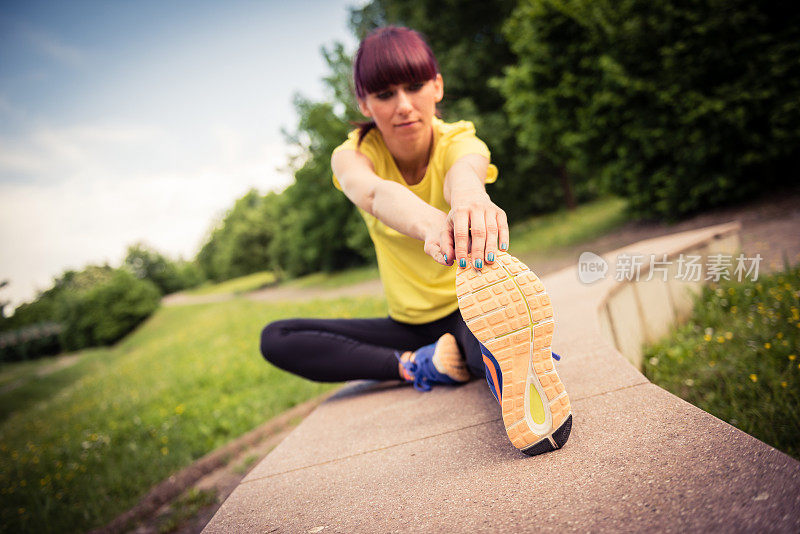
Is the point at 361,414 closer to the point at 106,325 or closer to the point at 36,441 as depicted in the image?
the point at 36,441

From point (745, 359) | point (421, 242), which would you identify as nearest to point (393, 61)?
point (421, 242)

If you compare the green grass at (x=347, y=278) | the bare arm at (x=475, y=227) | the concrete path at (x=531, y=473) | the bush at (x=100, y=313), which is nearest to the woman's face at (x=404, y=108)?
the bare arm at (x=475, y=227)

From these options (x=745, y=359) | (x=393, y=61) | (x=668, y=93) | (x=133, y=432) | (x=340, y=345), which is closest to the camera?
(x=393, y=61)

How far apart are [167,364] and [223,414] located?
18.5 feet

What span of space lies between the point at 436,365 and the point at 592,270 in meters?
2.48

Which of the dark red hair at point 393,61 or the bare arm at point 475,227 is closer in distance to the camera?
the bare arm at point 475,227

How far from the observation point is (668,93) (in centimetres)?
632

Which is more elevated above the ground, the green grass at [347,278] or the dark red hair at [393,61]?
the dark red hair at [393,61]

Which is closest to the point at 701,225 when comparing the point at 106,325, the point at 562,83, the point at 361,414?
the point at 562,83

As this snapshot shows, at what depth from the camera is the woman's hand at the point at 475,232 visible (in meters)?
1.27

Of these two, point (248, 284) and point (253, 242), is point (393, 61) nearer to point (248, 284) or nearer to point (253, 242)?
point (248, 284)

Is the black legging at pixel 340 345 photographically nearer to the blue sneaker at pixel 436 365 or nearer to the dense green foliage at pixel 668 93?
the blue sneaker at pixel 436 365

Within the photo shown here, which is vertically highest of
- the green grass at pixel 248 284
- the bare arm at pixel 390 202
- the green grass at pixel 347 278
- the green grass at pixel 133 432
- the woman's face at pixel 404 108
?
the woman's face at pixel 404 108

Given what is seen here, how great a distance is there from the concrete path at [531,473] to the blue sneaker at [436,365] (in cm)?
7
